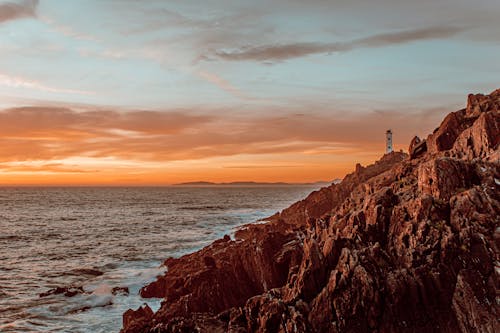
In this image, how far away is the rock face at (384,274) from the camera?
56.7 feet

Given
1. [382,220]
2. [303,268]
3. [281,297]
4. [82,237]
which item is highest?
[382,220]

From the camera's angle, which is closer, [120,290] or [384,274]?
[384,274]

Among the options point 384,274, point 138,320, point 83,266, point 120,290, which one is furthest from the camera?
point 83,266

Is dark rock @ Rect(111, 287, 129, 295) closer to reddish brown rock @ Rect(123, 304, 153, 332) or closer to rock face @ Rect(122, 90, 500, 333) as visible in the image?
rock face @ Rect(122, 90, 500, 333)

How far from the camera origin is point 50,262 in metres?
48.4

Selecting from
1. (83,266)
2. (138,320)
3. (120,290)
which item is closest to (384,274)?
(138,320)

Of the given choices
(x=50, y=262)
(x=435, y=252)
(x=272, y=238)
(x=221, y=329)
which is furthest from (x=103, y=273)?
(x=435, y=252)

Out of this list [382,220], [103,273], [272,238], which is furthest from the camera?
[103,273]

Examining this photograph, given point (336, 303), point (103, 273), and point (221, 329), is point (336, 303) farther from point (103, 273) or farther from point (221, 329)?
point (103, 273)

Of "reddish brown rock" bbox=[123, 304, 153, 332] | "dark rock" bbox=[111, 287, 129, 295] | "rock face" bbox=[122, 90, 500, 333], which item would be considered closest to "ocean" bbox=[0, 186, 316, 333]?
"dark rock" bbox=[111, 287, 129, 295]

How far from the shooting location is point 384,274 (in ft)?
60.6

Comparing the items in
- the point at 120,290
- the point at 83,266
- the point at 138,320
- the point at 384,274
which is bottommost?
the point at 83,266

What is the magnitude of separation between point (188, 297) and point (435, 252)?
13.4 metres

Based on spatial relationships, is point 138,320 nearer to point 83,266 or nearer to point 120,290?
point 120,290
